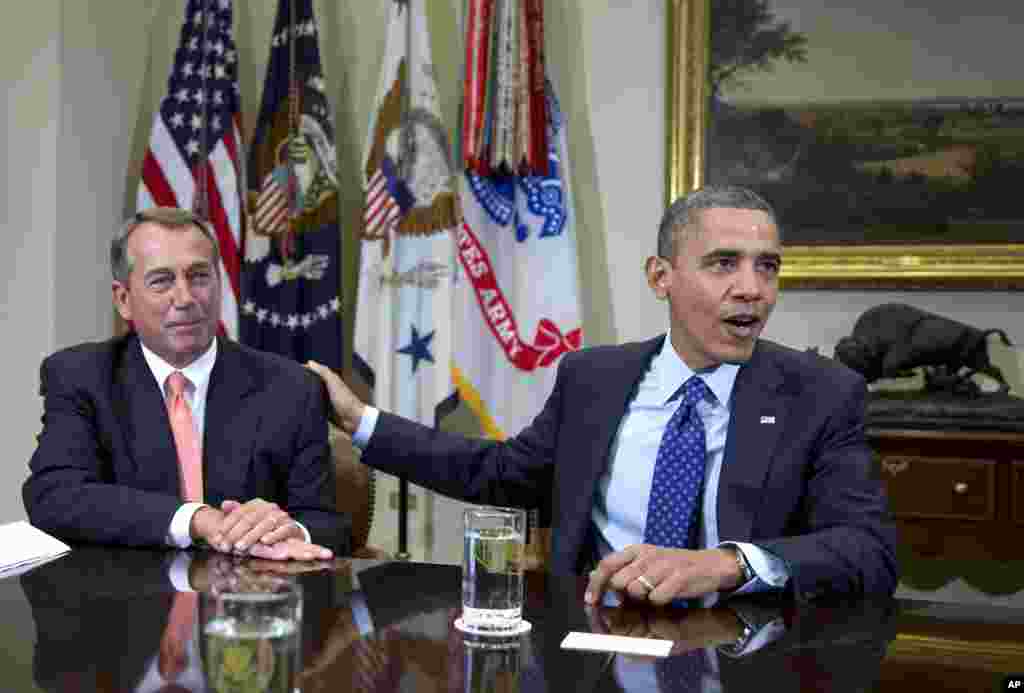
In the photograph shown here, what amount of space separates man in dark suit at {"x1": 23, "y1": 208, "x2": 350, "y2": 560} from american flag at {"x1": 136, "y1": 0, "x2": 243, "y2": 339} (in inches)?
77.4

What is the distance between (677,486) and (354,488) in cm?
101

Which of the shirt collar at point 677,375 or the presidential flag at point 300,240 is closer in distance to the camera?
the shirt collar at point 677,375

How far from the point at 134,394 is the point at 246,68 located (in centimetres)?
296

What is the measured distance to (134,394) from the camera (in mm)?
2428

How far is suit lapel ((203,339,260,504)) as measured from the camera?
2.39 meters

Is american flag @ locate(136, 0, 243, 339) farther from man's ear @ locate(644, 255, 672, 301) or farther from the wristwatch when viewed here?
the wristwatch

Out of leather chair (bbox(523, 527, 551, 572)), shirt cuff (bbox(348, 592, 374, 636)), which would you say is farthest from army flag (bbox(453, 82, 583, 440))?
shirt cuff (bbox(348, 592, 374, 636))

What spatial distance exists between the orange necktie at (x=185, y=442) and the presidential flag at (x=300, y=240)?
2106 millimetres

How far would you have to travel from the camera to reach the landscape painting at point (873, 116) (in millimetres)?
4406

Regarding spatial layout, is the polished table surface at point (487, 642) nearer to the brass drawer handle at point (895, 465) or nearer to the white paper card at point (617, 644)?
the white paper card at point (617, 644)

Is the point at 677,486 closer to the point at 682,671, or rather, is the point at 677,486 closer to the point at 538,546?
the point at 682,671

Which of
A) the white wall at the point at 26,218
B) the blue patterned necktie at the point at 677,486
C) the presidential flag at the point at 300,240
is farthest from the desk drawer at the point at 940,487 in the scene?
the white wall at the point at 26,218

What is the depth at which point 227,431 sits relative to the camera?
7.95 ft

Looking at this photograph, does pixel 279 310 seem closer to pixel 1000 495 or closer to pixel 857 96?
pixel 857 96
